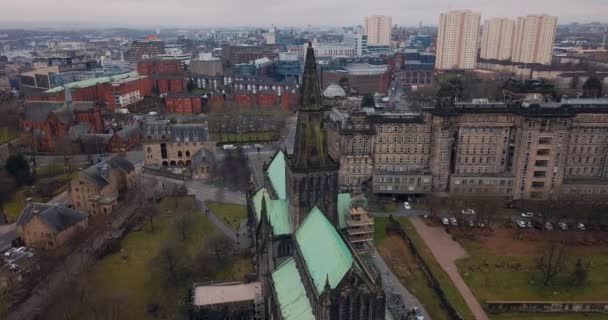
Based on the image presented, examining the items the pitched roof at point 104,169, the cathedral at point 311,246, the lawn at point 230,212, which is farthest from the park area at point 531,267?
the pitched roof at point 104,169

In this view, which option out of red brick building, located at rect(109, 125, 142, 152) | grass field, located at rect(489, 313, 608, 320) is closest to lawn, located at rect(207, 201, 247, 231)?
grass field, located at rect(489, 313, 608, 320)

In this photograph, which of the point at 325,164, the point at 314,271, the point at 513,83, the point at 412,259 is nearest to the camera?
the point at 314,271

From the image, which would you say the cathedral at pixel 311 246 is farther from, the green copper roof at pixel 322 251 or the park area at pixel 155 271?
the park area at pixel 155 271

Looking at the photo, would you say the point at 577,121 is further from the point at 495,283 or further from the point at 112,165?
the point at 112,165

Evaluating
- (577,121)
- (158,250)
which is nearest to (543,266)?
(577,121)

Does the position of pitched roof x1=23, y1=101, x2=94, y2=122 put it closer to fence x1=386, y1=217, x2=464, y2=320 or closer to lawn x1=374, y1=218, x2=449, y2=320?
lawn x1=374, y1=218, x2=449, y2=320

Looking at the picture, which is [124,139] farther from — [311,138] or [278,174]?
[311,138]
